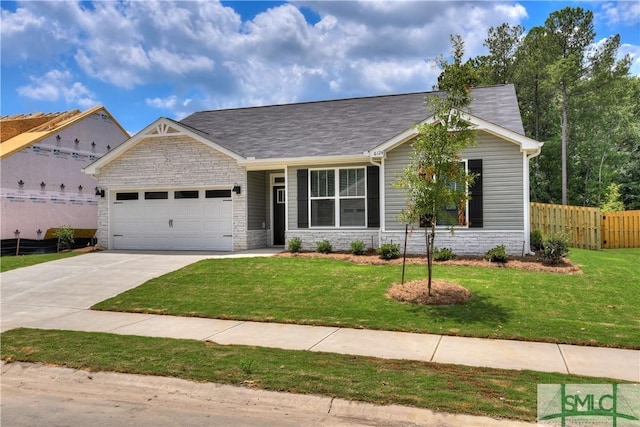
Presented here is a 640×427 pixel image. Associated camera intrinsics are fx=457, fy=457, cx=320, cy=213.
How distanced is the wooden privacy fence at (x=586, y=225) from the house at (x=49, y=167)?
23161 millimetres

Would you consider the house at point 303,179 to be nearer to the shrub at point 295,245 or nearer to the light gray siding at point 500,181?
the light gray siding at point 500,181

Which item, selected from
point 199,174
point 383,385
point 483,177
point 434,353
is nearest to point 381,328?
point 434,353

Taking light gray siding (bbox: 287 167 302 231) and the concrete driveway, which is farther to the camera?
light gray siding (bbox: 287 167 302 231)

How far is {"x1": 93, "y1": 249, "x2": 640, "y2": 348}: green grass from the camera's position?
294 inches

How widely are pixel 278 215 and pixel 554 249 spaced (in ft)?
31.9

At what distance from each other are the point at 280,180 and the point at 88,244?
945cm

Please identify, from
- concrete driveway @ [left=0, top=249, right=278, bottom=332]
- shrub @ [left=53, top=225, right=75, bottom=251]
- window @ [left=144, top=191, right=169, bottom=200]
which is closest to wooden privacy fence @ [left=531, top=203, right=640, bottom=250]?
concrete driveway @ [left=0, top=249, right=278, bottom=332]

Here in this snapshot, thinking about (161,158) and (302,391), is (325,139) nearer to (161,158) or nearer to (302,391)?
(161,158)

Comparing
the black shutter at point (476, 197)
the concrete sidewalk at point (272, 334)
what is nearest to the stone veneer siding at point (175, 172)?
the concrete sidewalk at point (272, 334)

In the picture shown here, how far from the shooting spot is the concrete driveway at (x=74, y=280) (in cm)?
956

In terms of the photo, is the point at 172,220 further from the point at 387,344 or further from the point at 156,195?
the point at 387,344

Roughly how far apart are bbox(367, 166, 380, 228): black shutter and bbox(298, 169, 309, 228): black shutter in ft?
7.02

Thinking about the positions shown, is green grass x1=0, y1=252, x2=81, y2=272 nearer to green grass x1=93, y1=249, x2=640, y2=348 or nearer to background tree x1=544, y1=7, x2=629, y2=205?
green grass x1=93, y1=249, x2=640, y2=348

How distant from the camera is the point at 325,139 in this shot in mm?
16250
